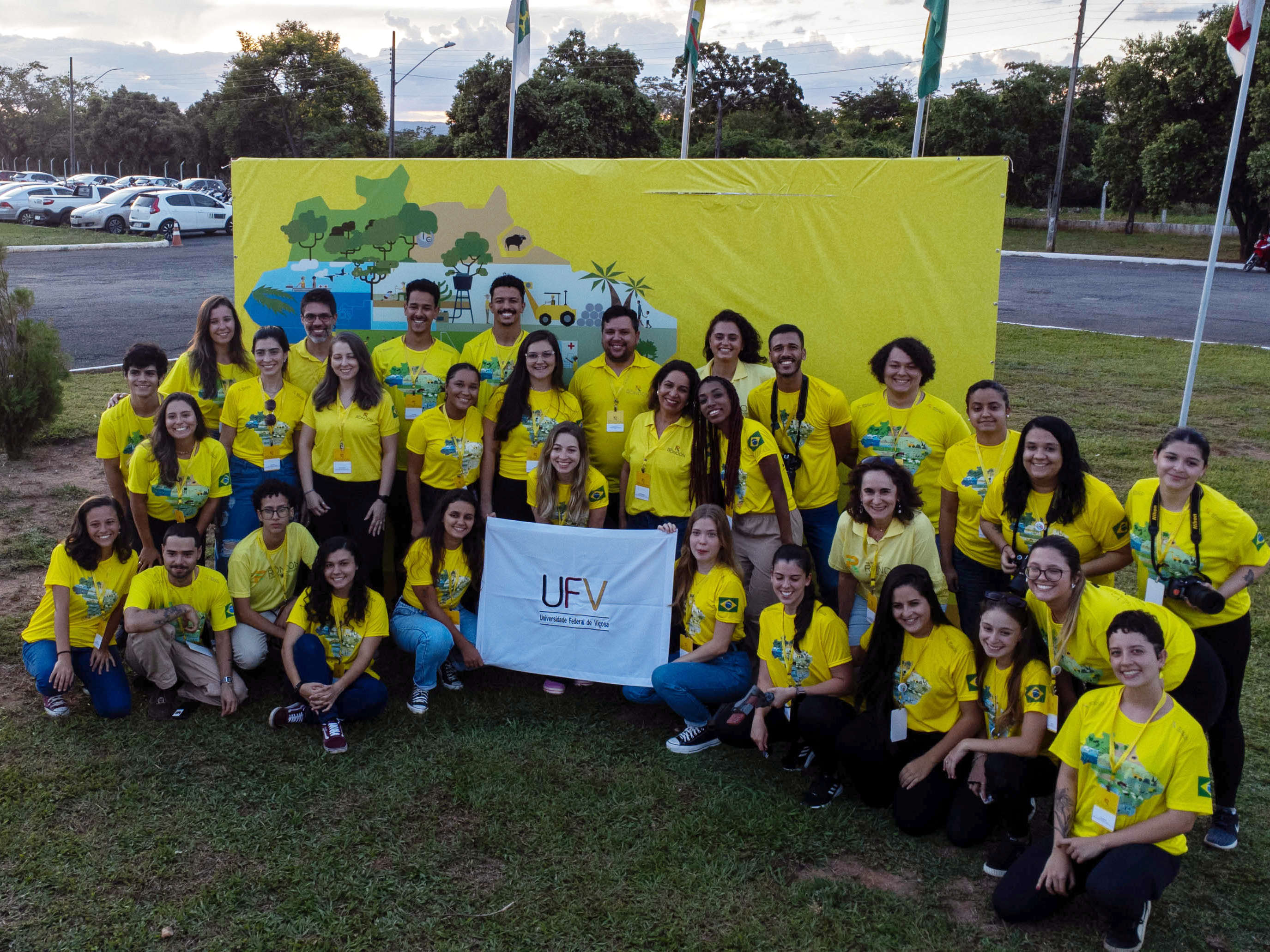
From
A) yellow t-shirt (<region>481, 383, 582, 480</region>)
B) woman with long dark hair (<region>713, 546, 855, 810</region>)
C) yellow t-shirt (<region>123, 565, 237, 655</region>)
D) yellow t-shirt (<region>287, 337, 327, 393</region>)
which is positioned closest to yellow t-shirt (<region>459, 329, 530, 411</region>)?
yellow t-shirt (<region>481, 383, 582, 480</region>)

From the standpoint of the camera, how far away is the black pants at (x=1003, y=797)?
4.13 m

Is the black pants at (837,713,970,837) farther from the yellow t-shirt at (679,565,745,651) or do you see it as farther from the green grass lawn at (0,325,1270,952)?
the yellow t-shirt at (679,565,745,651)

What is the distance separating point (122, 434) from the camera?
576 centimetres

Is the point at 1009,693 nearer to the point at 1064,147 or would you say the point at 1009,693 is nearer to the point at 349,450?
the point at 349,450

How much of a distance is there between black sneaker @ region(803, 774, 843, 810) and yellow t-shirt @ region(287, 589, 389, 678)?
7.55ft

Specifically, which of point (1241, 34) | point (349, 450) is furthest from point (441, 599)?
point (1241, 34)

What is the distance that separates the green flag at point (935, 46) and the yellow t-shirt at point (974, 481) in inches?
146

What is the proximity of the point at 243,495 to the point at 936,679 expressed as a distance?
409 centimetres

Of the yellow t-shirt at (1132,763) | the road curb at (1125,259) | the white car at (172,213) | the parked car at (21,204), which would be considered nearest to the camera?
the yellow t-shirt at (1132,763)

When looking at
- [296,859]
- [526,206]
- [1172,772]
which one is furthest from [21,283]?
[1172,772]

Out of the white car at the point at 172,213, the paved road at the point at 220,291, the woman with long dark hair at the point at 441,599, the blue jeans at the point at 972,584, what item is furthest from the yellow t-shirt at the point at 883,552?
the white car at the point at 172,213

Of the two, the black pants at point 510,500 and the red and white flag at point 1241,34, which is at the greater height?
the red and white flag at point 1241,34

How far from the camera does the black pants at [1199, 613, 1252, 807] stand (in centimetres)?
413

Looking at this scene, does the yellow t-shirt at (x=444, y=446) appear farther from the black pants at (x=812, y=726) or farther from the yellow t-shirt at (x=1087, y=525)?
the yellow t-shirt at (x=1087, y=525)
